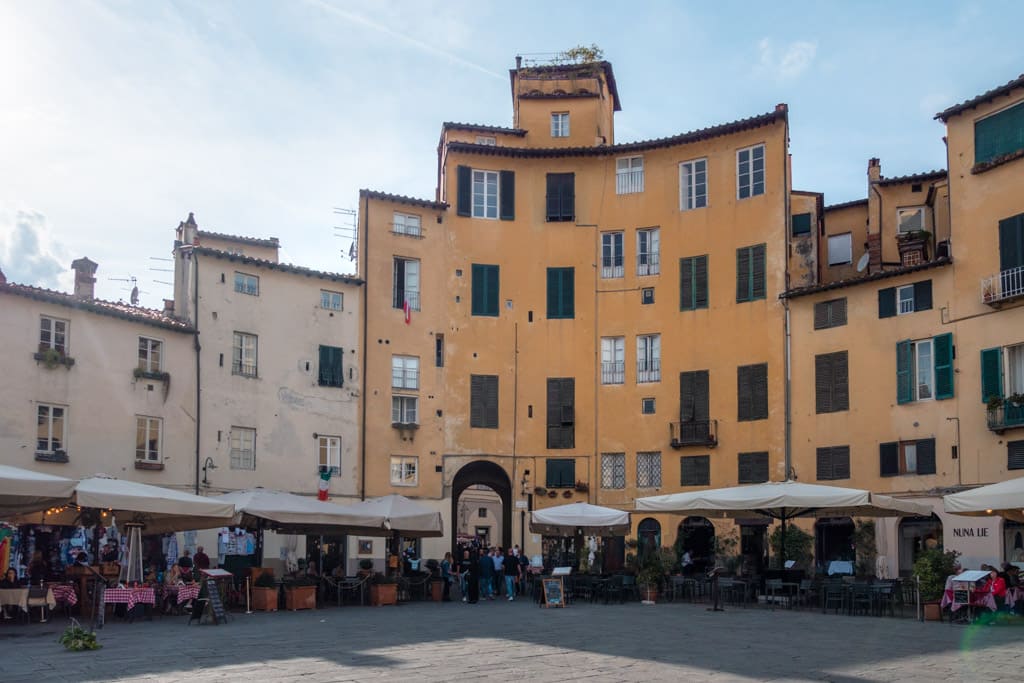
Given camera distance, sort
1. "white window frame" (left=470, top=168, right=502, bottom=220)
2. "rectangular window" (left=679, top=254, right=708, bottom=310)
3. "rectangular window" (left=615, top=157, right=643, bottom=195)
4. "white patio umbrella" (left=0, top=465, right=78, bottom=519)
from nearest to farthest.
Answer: "white patio umbrella" (left=0, top=465, right=78, bottom=519) → "rectangular window" (left=679, top=254, right=708, bottom=310) → "rectangular window" (left=615, top=157, right=643, bottom=195) → "white window frame" (left=470, top=168, right=502, bottom=220)

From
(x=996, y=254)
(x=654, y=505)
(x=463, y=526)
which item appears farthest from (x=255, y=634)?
(x=463, y=526)

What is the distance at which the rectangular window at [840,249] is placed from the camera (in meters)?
42.8

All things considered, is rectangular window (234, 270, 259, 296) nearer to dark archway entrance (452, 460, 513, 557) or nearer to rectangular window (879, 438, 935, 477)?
dark archway entrance (452, 460, 513, 557)

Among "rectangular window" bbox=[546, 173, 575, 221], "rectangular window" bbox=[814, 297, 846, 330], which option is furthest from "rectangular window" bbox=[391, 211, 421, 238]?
"rectangular window" bbox=[814, 297, 846, 330]

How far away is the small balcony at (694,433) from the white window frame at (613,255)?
20.1 ft

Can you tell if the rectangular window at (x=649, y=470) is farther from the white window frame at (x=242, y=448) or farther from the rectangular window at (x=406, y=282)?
the white window frame at (x=242, y=448)

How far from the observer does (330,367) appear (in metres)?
40.4

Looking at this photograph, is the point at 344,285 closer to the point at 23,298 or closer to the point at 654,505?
the point at 23,298

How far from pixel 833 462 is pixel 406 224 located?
17.2 metres

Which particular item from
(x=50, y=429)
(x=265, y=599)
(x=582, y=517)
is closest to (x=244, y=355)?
(x=50, y=429)

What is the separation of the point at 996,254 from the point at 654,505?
12.8m

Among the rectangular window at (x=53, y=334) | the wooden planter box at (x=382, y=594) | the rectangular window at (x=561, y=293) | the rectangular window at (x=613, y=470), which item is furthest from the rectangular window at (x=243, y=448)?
the rectangular window at (x=613, y=470)

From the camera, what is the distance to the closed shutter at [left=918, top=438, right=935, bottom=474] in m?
33.8

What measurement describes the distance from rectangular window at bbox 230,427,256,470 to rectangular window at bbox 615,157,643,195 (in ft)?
52.9
